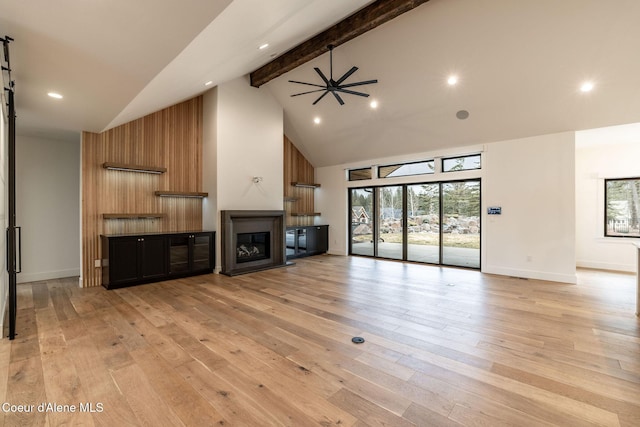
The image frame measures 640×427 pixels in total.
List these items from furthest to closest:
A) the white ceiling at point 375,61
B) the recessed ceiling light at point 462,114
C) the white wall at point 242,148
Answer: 1. the white wall at point 242,148
2. the recessed ceiling light at point 462,114
3. the white ceiling at point 375,61

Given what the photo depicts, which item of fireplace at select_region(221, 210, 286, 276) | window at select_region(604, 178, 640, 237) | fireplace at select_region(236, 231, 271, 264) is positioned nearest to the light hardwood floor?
fireplace at select_region(221, 210, 286, 276)

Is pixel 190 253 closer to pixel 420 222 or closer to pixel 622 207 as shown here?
pixel 420 222

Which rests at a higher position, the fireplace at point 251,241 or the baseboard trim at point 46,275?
the fireplace at point 251,241

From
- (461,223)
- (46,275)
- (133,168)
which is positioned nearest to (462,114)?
(461,223)

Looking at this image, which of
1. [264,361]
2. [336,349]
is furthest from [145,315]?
[336,349]

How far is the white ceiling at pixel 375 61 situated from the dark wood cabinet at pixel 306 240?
2.96 metres

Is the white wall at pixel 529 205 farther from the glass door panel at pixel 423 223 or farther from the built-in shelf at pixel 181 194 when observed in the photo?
the built-in shelf at pixel 181 194

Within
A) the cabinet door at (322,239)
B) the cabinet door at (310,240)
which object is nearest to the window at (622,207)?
the cabinet door at (322,239)

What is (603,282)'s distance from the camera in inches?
213

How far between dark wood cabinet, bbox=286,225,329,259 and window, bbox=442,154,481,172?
3885 millimetres

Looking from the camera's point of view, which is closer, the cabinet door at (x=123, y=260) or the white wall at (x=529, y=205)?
the cabinet door at (x=123, y=260)

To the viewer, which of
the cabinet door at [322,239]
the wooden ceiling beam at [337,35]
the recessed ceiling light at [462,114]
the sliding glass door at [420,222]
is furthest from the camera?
the cabinet door at [322,239]

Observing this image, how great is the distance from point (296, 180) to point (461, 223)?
15.5ft

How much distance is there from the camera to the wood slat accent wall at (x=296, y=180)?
866cm
